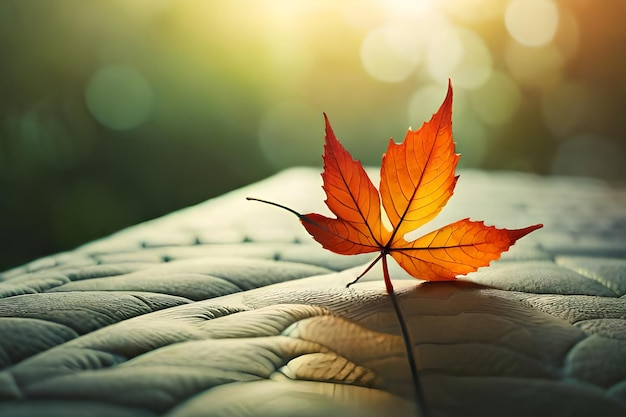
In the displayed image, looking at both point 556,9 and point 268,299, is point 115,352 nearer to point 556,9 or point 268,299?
point 268,299

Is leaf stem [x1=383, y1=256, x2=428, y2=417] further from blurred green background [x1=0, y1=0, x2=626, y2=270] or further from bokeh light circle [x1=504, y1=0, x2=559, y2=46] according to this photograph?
bokeh light circle [x1=504, y1=0, x2=559, y2=46]

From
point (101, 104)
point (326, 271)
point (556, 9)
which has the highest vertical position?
point (556, 9)

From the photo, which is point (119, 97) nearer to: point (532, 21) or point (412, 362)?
point (532, 21)

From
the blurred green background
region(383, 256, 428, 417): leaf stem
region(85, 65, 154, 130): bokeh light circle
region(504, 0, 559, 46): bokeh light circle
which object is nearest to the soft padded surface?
region(383, 256, 428, 417): leaf stem

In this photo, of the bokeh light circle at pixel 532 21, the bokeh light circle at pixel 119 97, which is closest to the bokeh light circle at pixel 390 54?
the bokeh light circle at pixel 532 21

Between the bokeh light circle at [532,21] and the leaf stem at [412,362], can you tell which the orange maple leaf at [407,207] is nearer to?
the leaf stem at [412,362]

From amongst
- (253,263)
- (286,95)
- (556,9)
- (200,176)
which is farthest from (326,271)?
(556,9)

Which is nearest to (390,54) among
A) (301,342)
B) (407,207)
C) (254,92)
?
(254,92)

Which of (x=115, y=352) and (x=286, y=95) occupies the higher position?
(x=286, y=95)
